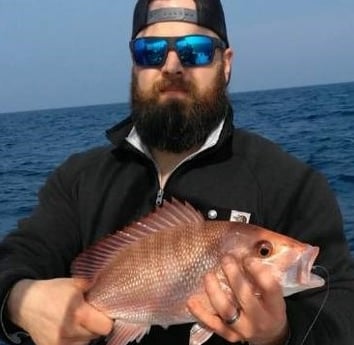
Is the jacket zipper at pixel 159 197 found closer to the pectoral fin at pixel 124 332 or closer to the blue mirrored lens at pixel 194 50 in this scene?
the blue mirrored lens at pixel 194 50

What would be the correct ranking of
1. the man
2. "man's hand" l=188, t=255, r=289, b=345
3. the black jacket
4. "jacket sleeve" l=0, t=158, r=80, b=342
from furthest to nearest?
"jacket sleeve" l=0, t=158, r=80, b=342 < the black jacket < the man < "man's hand" l=188, t=255, r=289, b=345

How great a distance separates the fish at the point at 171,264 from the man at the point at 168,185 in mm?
99

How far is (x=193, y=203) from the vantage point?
3.24m

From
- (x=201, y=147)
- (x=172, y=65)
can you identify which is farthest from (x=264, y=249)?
(x=172, y=65)

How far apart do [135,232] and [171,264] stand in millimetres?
252

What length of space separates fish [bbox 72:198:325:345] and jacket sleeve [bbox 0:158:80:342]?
1.24ft

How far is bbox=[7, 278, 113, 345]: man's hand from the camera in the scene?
2660 mm

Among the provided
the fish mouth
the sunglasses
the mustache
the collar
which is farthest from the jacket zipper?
the fish mouth

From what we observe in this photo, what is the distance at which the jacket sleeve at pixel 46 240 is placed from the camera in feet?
10.0

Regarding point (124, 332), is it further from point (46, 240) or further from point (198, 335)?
point (46, 240)

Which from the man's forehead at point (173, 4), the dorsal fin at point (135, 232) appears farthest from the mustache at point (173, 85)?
the dorsal fin at point (135, 232)

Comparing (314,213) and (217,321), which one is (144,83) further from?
(217,321)

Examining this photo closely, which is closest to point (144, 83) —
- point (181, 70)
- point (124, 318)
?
point (181, 70)

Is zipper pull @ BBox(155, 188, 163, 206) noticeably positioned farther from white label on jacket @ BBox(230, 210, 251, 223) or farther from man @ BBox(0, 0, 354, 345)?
white label on jacket @ BBox(230, 210, 251, 223)
